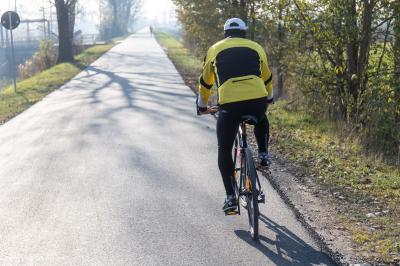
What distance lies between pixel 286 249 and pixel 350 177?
247cm

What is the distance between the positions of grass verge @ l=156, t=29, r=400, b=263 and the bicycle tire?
891 millimetres

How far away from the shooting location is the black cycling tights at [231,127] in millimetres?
4859

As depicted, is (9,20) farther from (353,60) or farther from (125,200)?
(125,200)

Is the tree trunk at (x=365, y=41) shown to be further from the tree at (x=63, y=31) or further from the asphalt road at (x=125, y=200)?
the tree at (x=63, y=31)

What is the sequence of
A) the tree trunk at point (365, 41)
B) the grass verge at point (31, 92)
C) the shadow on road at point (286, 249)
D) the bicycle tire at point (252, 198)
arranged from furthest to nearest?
the grass verge at point (31, 92) < the tree trunk at point (365, 41) < the bicycle tire at point (252, 198) < the shadow on road at point (286, 249)

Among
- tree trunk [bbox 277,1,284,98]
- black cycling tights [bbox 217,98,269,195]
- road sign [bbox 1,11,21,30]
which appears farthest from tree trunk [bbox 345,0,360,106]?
road sign [bbox 1,11,21,30]

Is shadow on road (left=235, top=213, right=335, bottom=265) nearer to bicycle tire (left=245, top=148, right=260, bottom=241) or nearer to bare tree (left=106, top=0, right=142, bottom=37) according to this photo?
bicycle tire (left=245, top=148, right=260, bottom=241)

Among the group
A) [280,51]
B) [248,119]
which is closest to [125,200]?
[248,119]

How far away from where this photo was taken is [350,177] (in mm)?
6785

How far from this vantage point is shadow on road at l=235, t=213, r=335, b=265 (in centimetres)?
441

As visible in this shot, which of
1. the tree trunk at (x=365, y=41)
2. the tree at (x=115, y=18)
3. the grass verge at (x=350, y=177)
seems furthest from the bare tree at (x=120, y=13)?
the grass verge at (x=350, y=177)

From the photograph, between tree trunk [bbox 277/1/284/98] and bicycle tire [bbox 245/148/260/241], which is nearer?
bicycle tire [bbox 245/148/260/241]

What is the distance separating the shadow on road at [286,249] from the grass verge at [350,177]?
41 centimetres

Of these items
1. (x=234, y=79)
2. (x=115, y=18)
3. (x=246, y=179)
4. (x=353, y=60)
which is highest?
(x=115, y=18)
